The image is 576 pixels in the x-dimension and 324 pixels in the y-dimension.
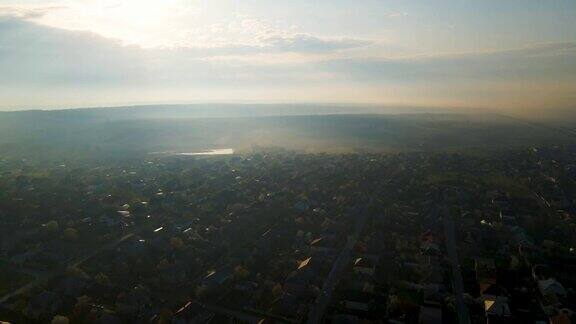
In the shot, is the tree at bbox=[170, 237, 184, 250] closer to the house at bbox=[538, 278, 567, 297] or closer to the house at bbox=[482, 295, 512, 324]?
the house at bbox=[482, 295, 512, 324]

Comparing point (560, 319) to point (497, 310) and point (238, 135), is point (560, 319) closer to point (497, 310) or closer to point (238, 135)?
point (497, 310)

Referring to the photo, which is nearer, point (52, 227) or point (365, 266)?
point (365, 266)

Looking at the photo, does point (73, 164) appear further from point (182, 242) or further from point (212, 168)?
point (182, 242)

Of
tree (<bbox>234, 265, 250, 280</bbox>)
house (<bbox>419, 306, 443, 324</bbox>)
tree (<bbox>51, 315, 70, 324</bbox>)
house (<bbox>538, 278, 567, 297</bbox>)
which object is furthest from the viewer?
tree (<bbox>234, 265, 250, 280</bbox>)

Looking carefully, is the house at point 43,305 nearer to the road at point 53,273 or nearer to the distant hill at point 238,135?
the road at point 53,273

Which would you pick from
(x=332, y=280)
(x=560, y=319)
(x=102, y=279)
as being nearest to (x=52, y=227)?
(x=102, y=279)

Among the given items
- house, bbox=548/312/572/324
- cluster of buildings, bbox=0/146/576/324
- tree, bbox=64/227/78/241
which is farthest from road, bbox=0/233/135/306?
house, bbox=548/312/572/324

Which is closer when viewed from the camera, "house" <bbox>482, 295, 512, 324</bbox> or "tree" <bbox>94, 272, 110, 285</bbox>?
"house" <bbox>482, 295, 512, 324</bbox>

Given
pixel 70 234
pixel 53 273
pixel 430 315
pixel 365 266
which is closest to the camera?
pixel 430 315

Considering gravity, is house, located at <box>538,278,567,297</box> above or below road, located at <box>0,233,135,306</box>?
below
